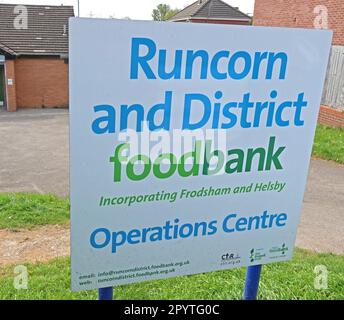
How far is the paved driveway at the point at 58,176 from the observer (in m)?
5.82

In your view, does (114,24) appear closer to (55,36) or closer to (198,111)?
(198,111)

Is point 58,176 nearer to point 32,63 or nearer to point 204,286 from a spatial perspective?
point 204,286

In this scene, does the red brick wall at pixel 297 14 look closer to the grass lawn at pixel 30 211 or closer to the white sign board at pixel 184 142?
the grass lawn at pixel 30 211

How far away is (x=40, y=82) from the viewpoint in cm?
1977

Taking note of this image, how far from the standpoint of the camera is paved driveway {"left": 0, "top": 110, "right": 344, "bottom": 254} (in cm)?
582

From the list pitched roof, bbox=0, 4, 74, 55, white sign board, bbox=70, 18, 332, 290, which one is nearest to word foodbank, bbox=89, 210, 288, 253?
white sign board, bbox=70, 18, 332, 290

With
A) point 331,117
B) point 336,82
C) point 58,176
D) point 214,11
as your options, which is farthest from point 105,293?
point 214,11

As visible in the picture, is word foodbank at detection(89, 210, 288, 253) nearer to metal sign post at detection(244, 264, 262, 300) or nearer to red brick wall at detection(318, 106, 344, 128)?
metal sign post at detection(244, 264, 262, 300)

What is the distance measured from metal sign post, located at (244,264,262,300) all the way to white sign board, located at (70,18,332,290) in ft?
0.47

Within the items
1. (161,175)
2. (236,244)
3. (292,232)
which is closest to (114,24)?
(161,175)

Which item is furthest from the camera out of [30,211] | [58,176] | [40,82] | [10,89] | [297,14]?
[40,82]

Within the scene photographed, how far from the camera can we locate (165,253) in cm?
230

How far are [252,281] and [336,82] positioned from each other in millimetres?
11349

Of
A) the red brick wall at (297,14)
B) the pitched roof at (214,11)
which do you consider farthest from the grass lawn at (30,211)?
the pitched roof at (214,11)
